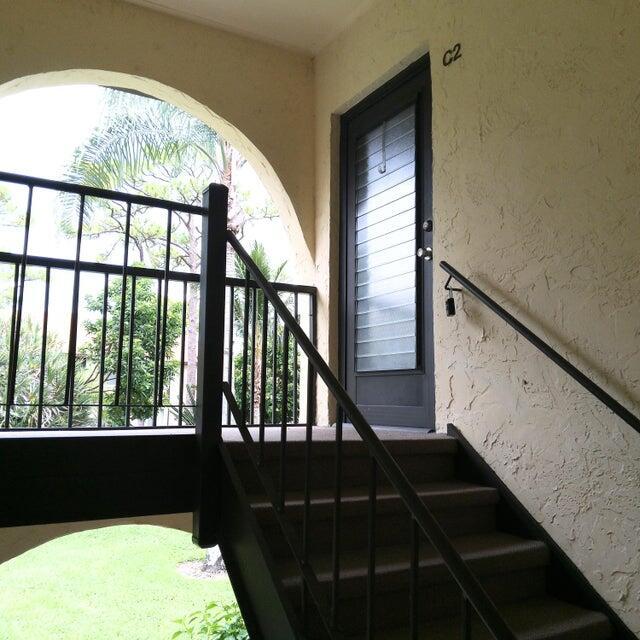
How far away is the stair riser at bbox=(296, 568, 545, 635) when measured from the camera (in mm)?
1741

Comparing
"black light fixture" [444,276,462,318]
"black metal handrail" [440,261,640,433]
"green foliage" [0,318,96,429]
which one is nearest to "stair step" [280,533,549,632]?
"black metal handrail" [440,261,640,433]

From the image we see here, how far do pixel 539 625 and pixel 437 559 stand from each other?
358mm

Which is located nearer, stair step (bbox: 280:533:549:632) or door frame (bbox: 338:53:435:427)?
stair step (bbox: 280:533:549:632)

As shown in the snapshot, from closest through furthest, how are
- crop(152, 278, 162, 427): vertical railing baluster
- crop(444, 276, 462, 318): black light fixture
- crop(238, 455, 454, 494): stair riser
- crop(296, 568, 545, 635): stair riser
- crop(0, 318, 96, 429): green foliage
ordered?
crop(296, 568, 545, 635): stair riser
crop(238, 455, 454, 494): stair riser
crop(152, 278, 162, 427): vertical railing baluster
crop(444, 276, 462, 318): black light fixture
crop(0, 318, 96, 429): green foliage

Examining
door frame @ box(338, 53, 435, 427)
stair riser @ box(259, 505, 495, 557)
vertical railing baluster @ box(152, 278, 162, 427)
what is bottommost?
stair riser @ box(259, 505, 495, 557)

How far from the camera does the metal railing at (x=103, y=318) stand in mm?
2477

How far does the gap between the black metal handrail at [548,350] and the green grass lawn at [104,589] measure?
5303 mm

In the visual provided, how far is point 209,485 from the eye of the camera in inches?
80.6

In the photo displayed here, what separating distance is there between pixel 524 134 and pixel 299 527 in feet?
5.89

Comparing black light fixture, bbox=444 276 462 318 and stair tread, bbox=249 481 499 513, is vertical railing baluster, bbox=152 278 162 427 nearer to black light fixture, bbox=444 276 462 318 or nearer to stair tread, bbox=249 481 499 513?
stair tread, bbox=249 481 499 513

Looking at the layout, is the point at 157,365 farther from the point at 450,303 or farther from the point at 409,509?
the point at 409,509

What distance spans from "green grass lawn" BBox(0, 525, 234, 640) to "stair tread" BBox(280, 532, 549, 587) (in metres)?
5.04

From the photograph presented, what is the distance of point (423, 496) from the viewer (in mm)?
2197

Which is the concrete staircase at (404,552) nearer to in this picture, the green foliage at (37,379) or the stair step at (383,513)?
the stair step at (383,513)
